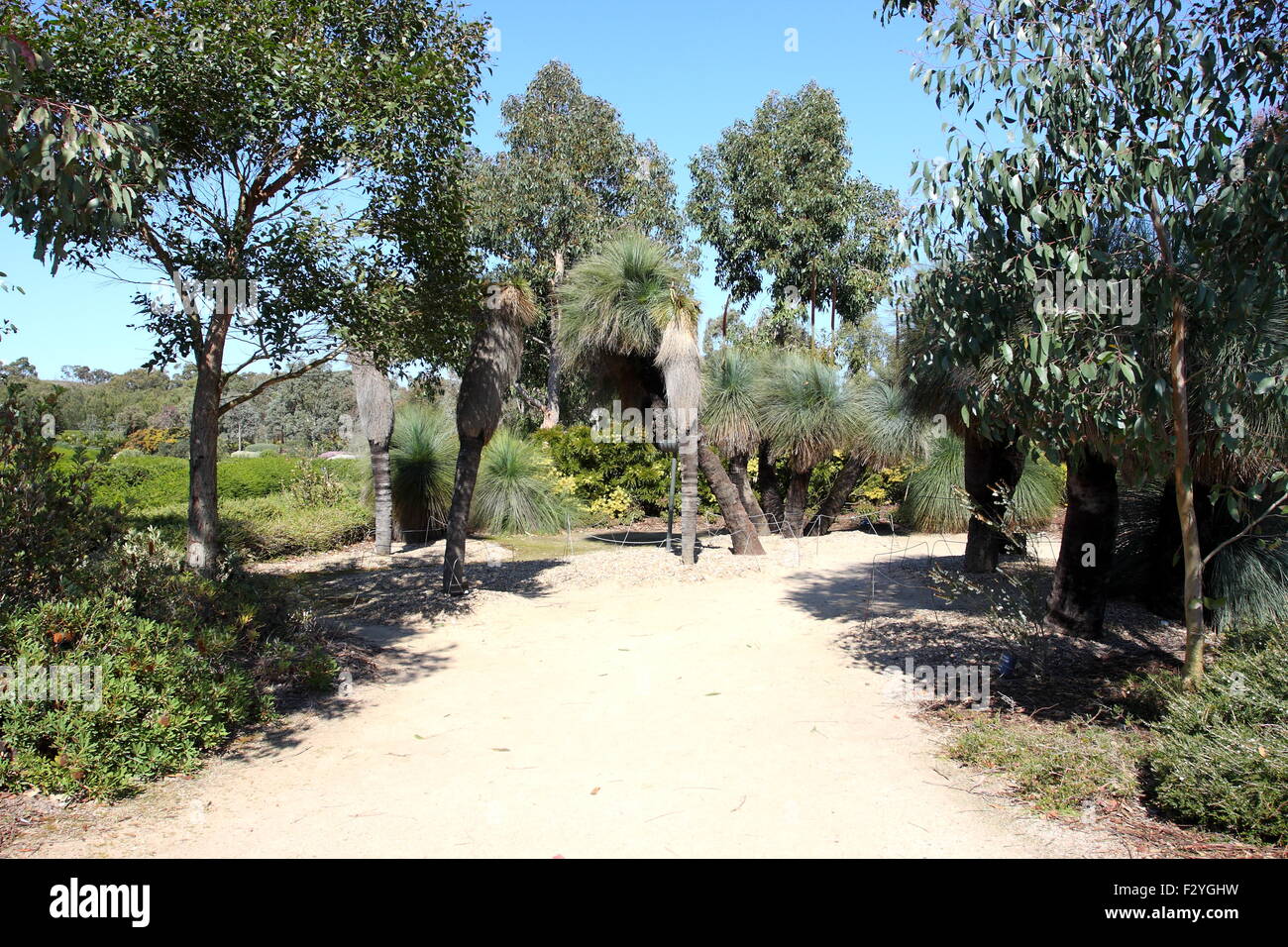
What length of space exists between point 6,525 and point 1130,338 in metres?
6.76

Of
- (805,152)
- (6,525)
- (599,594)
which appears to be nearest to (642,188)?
(805,152)

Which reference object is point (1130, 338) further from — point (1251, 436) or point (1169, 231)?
point (1251, 436)

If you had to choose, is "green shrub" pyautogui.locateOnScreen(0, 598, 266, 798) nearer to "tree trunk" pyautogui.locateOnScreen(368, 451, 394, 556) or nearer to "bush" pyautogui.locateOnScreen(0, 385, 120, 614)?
"bush" pyautogui.locateOnScreen(0, 385, 120, 614)

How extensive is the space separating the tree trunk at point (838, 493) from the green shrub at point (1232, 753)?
10712 millimetres

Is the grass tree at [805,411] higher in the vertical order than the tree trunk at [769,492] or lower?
higher

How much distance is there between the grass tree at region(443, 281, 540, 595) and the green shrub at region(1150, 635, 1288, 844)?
23.3 feet

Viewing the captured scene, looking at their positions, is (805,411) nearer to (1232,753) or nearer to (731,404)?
(731,404)

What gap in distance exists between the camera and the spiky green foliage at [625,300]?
1143 cm

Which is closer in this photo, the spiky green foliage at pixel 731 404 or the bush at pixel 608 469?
the spiky green foliage at pixel 731 404

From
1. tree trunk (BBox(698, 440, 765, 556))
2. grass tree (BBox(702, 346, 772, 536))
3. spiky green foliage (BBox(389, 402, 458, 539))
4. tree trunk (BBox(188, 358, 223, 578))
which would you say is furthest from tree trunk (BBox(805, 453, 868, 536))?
tree trunk (BBox(188, 358, 223, 578))

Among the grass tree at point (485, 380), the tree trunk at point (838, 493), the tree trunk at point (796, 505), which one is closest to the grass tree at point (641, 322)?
the grass tree at point (485, 380)

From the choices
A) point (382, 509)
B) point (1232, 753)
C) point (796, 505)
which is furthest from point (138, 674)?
point (796, 505)

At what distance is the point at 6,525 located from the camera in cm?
494
